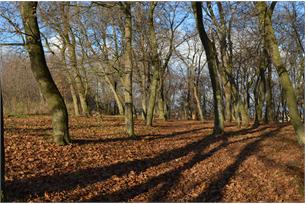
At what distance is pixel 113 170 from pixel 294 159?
5.53 metres

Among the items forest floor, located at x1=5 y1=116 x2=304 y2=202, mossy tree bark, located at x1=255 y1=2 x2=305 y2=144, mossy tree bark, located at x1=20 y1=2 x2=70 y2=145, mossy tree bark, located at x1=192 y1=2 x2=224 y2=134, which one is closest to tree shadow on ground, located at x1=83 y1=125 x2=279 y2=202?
forest floor, located at x1=5 y1=116 x2=304 y2=202

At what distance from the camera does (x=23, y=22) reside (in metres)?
11.0

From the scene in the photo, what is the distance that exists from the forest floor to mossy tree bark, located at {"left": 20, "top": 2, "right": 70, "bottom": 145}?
640mm

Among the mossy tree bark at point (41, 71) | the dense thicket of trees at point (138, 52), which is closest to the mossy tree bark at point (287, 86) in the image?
the dense thicket of trees at point (138, 52)

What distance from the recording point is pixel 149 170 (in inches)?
379

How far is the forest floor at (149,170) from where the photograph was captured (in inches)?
288

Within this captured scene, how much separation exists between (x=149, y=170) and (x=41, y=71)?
5.23m

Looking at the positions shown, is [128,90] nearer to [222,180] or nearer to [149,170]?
[149,170]

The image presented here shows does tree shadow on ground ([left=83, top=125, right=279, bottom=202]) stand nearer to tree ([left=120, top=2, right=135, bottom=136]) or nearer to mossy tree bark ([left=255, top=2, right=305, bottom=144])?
mossy tree bark ([left=255, top=2, right=305, bottom=144])

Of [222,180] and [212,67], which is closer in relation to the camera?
[222,180]

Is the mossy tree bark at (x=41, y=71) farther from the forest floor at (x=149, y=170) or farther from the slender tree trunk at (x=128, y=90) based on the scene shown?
the slender tree trunk at (x=128, y=90)

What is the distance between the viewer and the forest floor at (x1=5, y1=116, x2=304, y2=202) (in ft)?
24.0

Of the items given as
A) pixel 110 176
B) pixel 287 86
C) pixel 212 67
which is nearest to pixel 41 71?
pixel 110 176

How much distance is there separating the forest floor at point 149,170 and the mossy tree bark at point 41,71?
0.64m
